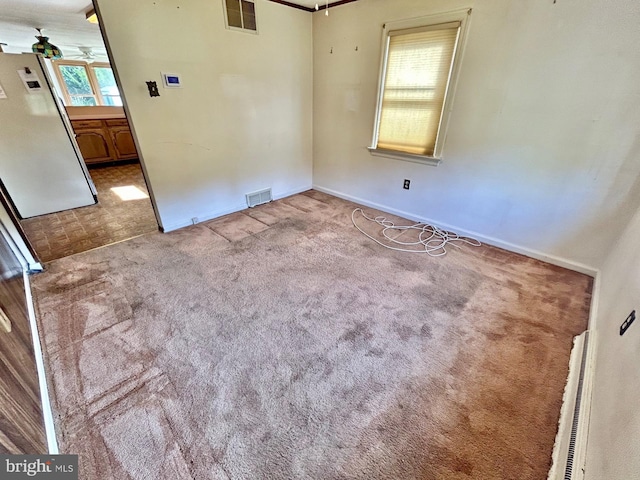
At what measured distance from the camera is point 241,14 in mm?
2838

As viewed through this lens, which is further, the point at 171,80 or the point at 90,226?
the point at 90,226

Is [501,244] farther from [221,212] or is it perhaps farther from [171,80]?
[171,80]

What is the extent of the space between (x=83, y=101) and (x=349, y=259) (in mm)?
7615

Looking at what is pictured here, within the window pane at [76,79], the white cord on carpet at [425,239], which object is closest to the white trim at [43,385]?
the white cord on carpet at [425,239]

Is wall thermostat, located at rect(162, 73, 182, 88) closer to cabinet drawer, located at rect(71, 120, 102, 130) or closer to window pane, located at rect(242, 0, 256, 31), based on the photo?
window pane, located at rect(242, 0, 256, 31)

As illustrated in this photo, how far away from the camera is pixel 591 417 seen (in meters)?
1.16

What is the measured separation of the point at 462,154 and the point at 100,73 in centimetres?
801

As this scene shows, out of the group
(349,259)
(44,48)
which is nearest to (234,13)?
(349,259)

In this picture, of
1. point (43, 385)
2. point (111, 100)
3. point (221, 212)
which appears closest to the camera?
point (43, 385)

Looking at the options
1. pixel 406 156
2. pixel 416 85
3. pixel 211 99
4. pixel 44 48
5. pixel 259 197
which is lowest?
pixel 259 197

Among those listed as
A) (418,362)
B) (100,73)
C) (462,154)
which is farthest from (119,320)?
(100,73)

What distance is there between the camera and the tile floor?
2703 millimetres

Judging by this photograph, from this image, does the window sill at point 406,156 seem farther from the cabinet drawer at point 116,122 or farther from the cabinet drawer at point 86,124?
the cabinet drawer at point 86,124

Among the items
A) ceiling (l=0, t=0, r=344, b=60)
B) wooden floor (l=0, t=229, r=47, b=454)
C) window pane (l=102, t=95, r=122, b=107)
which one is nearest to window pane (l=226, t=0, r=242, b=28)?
ceiling (l=0, t=0, r=344, b=60)
